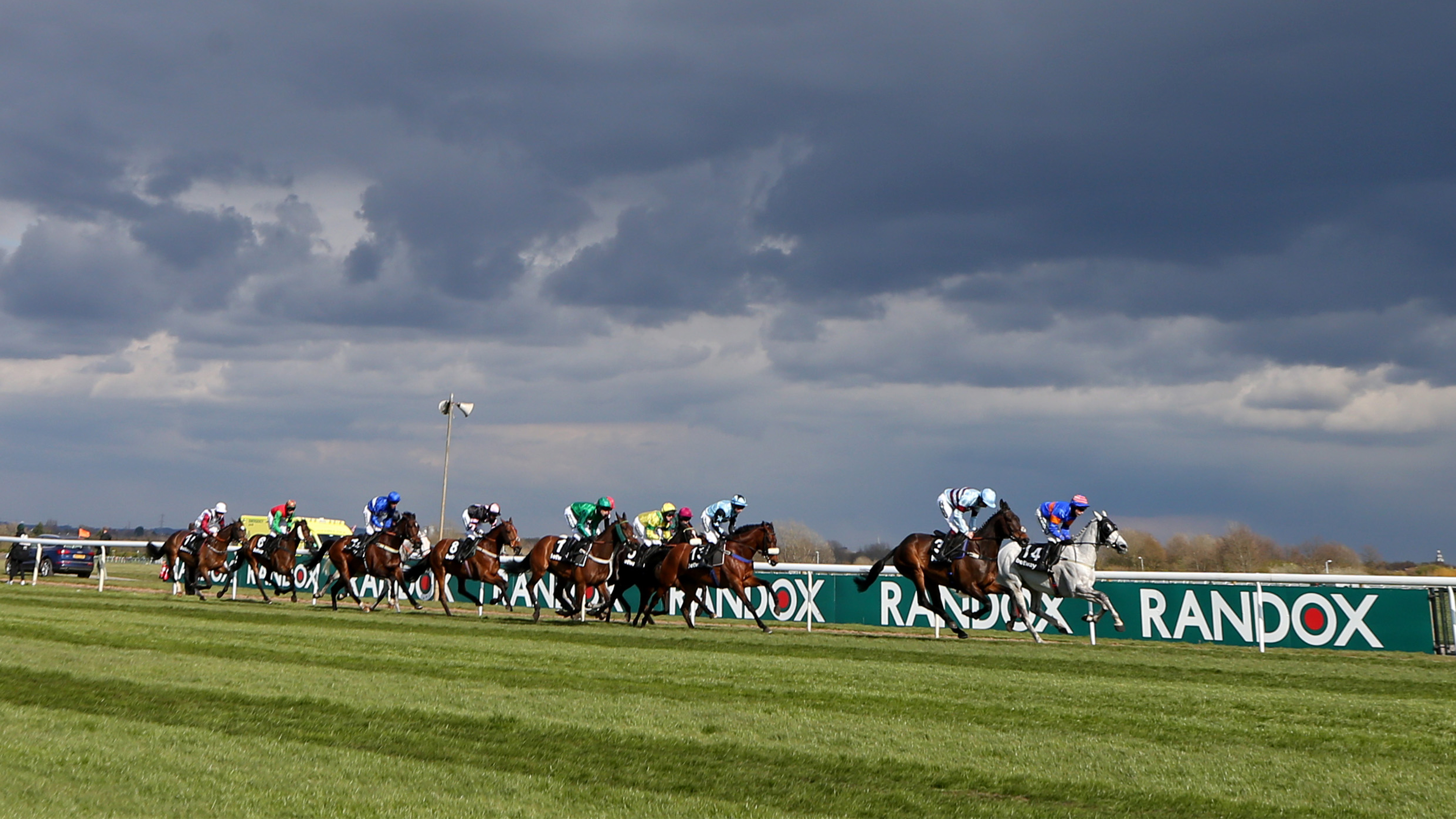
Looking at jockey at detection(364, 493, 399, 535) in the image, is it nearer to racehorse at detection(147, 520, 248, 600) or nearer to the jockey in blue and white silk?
racehorse at detection(147, 520, 248, 600)

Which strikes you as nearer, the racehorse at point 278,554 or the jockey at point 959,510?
the jockey at point 959,510

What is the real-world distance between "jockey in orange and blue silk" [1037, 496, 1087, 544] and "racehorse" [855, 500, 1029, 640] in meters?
0.55

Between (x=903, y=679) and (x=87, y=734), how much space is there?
5837mm

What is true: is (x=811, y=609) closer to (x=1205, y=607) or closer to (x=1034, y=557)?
(x=1034, y=557)

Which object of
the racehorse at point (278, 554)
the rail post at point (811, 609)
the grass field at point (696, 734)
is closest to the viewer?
the grass field at point (696, 734)

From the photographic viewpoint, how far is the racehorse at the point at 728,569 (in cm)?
1662

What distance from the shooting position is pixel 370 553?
20922mm

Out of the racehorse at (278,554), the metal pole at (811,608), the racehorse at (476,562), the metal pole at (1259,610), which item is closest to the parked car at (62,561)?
the racehorse at (278,554)

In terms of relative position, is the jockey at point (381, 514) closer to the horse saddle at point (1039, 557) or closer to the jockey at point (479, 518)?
the jockey at point (479, 518)

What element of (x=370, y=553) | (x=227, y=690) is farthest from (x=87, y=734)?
(x=370, y=553)

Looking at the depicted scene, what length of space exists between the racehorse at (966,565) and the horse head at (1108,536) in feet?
3.05

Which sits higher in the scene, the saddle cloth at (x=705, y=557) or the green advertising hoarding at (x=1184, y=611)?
the saddle cloth at (x=705, y=557)

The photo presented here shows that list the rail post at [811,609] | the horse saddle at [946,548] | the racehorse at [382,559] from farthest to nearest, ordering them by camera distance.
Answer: the racehorse at [382,559], the rail post at [811,609], the horse saddle at [946,548]

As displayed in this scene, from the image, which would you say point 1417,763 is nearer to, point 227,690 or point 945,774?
point 945,774
